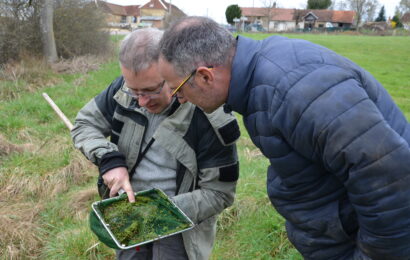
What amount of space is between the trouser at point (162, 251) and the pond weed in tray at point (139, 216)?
131mm

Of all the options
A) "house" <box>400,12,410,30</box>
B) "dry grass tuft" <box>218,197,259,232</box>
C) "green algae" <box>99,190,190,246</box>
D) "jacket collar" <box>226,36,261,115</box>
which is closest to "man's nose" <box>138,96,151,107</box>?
"green algae" <box>99,190,190,246</box>

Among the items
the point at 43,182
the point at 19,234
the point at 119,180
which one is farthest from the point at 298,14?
the point at 119,180

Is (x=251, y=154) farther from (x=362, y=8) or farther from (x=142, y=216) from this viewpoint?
(x=362, y=8)

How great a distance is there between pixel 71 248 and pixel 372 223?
283 cm

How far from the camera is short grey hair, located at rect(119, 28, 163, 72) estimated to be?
201 centimetres

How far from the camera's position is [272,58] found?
4.75ft

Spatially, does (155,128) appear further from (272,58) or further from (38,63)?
(38,63)

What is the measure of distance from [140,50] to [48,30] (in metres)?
11.5

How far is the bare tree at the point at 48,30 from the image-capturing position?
1189 cm

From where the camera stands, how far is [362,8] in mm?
66938

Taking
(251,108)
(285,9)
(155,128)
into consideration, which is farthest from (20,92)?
(285,9)

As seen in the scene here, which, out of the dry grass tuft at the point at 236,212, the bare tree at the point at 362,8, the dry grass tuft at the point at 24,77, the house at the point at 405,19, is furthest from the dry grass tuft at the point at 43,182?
the house at the point at 405,19

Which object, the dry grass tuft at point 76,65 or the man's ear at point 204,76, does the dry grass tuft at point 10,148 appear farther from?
the dry grass tuft at point 76,65

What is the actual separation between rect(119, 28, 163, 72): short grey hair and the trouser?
1.01 m
